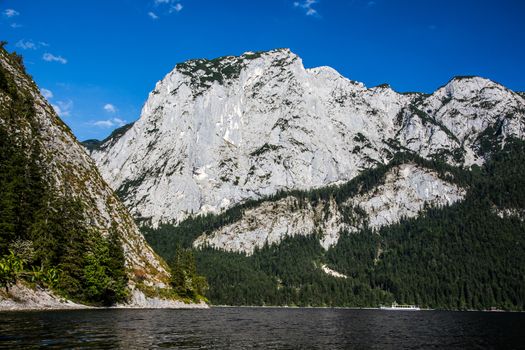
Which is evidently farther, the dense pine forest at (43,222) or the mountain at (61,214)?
the mountain at (61,214)

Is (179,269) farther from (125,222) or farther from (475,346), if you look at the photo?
(475,346)

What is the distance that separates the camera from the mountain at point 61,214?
94125mm

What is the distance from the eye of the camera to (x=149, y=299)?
12606 centimetres

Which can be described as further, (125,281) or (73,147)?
(73,147)

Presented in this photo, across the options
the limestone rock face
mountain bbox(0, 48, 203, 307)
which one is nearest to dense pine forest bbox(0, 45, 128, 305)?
mountain bbox(0, 48, 203, 307)

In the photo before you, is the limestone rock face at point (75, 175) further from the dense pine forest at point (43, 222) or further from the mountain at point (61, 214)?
the dense pine forest at point (43, 222)

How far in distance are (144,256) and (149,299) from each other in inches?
915

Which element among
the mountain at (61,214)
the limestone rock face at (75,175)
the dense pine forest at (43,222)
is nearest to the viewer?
the dense pine forest at (43,222)

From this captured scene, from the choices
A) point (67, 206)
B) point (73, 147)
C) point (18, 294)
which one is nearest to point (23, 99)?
point (73, 147)

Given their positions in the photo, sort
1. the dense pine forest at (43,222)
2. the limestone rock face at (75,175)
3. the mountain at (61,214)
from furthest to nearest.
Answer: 1. the limestone rock face at (75,175)
2. the mountain at (61,214)
3. the dense pine forest at (43,222)

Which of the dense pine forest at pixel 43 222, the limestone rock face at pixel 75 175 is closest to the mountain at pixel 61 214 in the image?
the dense pine forest at pixel 43 222

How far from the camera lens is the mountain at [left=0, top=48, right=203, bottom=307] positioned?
94125 mm

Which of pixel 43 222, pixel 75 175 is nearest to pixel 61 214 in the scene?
pixel 43 222

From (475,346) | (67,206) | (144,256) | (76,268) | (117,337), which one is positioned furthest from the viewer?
(144,256)
